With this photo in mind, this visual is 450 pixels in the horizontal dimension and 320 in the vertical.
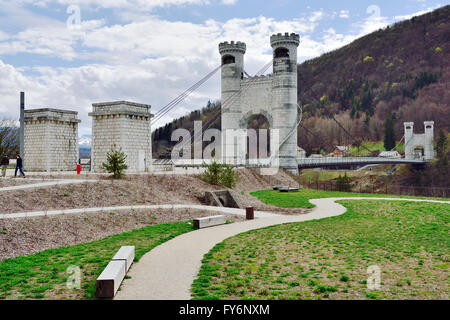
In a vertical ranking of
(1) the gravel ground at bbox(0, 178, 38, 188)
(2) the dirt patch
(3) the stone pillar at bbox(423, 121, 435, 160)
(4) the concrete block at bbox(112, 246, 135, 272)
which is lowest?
(4) the concrete block at bbox(112, 246, 135, 272)

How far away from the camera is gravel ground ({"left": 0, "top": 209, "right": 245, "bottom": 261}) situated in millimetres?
12048

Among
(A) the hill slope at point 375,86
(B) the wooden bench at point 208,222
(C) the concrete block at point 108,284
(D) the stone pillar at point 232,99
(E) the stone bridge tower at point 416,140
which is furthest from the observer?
(A) the hill slope at point 375,86

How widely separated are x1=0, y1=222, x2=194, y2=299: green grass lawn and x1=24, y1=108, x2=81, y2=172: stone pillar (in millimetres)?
17367

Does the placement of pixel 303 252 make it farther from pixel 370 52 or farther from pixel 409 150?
pixel 370 52

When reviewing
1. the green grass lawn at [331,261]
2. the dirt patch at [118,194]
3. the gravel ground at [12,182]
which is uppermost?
the gravel ground at [12,182]

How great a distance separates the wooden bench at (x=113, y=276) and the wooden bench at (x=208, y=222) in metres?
5.78

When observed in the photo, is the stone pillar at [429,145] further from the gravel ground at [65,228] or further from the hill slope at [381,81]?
the gravel ground at [65,228]

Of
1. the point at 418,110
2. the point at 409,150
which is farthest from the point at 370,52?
the point at 409,150

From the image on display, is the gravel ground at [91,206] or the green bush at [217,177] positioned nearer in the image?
the gravel ground at [91,206]

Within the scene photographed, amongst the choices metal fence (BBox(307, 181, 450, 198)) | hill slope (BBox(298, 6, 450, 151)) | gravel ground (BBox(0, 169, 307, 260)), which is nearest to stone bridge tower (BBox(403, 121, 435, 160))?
metal fence (BBox(307, 181, 450, 198))

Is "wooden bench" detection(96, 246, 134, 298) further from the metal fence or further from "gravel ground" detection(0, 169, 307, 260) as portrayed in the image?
the metal fence

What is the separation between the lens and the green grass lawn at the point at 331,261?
26.4ft

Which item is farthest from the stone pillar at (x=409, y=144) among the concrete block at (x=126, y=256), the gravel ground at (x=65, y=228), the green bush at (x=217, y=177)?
the concrete block at (x=126, y=256)
